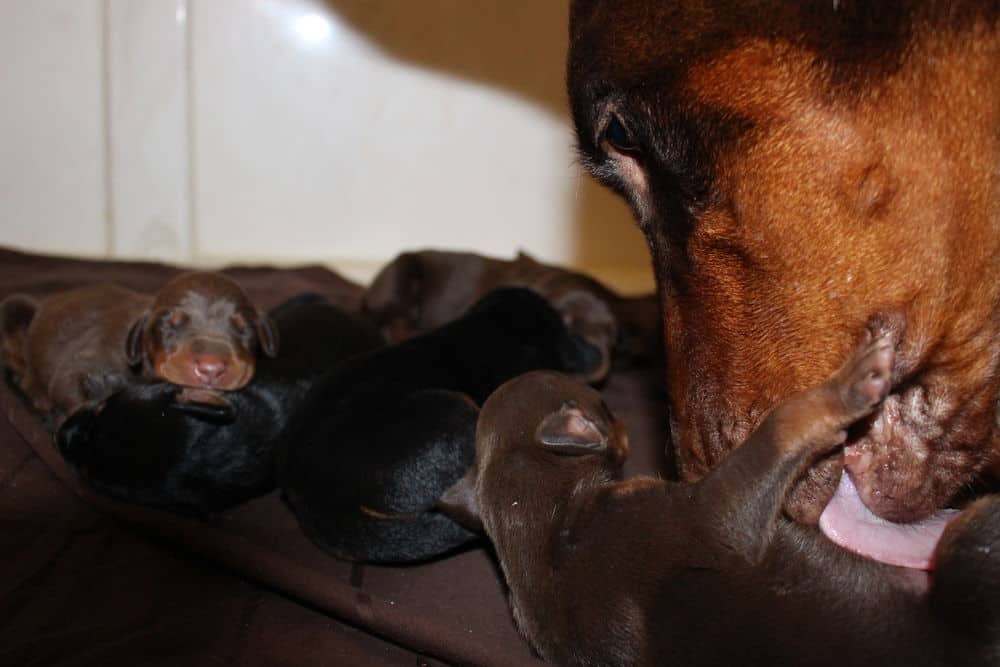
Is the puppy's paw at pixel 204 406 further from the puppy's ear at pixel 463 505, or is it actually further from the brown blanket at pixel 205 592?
the puppy's ear at pixel 463 505

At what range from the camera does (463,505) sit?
247cm

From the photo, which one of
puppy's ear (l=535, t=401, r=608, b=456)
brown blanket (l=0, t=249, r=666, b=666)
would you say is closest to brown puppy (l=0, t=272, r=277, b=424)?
brown blanket (l=0, t=249, r=666, b=666)

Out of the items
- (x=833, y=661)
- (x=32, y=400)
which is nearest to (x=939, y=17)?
(x=833, y=661)

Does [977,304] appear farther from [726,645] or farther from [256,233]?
[256,233]

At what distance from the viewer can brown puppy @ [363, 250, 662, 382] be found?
4.40 metres

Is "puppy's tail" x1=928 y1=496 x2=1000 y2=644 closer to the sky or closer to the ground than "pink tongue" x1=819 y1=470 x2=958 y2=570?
closer to the sky

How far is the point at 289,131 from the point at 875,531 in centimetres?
389

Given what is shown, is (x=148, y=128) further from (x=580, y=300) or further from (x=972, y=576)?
(x=972, y=576)

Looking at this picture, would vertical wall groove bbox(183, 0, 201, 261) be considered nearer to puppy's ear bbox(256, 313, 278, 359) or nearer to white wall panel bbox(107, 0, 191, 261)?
white wall panel bbox(107, 0, 191, 261)

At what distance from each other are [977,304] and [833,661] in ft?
2.49

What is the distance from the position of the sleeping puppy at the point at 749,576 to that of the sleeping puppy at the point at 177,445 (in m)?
0.88

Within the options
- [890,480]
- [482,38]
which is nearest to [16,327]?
[482,38]

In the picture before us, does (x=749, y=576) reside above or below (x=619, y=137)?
below

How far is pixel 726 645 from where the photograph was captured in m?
1.85
